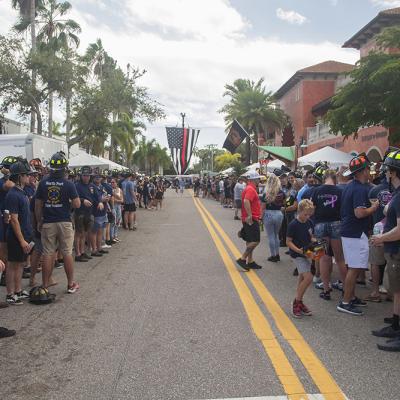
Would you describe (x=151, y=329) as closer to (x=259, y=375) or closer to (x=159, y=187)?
(x=259, y=375)

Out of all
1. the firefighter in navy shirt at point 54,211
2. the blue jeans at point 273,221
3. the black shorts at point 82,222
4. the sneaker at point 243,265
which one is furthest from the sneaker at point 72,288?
the blue jeans at point 273,221

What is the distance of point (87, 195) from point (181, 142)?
3871 centimetres

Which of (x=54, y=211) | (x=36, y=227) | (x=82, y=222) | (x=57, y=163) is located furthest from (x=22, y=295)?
(x=82, y=222)

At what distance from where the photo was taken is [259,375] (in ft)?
12.9

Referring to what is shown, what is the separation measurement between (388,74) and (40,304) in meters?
12.3

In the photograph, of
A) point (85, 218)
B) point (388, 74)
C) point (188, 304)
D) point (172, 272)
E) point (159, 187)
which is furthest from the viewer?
point (159, 187)

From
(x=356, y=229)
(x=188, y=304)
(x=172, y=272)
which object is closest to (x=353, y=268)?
(x=356, y=229)

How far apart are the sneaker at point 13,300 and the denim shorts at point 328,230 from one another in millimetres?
4161

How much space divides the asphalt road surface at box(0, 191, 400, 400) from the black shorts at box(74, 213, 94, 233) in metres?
1.65

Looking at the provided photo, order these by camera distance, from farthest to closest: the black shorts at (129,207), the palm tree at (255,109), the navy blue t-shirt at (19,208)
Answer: the palm tree at (255,109) < the black shorts at (129,207) < the navy blue t-shirt at (19,208)

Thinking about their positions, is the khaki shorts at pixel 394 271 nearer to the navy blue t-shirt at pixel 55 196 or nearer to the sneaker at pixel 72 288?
the navy blue t-shirt at pixel 55 196

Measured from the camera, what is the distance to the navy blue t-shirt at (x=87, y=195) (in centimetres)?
939

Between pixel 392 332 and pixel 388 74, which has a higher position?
pixel 388 74

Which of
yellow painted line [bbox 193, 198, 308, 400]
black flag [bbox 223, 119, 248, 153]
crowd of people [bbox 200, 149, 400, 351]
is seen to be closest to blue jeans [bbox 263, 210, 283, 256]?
yellow painted line [bbox 193, 198, 308, 400]
